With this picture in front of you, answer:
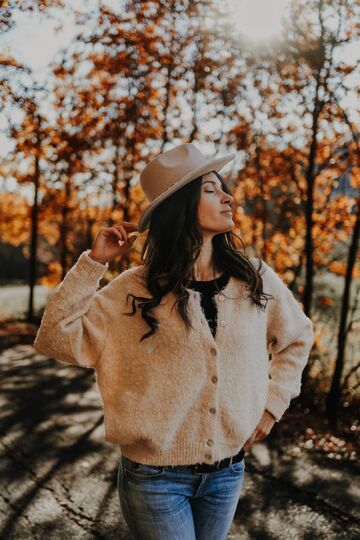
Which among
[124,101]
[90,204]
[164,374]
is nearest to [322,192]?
[124,101]

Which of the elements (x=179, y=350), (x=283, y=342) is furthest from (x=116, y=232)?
(x=283, y=342)

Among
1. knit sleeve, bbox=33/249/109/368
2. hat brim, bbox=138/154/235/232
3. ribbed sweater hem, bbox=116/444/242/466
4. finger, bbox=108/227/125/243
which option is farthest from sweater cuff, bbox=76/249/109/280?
ribbed sweater hem, bbox=116/444/242/466

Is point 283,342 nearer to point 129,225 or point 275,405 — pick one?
point 275,405

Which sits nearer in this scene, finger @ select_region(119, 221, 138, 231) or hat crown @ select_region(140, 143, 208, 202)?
finger @ select_region(119, 221, 138, 231)

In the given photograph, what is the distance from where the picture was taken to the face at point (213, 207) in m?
2.40

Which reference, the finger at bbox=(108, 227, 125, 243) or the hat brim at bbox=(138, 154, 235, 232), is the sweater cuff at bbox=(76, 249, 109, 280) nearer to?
the finger at bbox=(108, 227, 125, 243)

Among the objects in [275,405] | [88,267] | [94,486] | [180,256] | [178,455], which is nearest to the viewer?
[178,455]

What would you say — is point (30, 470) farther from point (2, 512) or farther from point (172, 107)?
point (172, 107)

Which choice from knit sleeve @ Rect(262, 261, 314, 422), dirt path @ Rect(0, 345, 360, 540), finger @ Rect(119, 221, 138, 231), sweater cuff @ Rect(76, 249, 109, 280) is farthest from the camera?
dirt path @ Rect(0, 345, 360, 540)

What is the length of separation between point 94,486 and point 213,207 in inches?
146

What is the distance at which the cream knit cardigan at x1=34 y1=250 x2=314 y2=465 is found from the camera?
6.94ft

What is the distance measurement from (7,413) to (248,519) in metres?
3.88

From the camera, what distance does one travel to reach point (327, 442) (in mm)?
7160

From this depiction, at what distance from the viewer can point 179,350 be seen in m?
2.16
